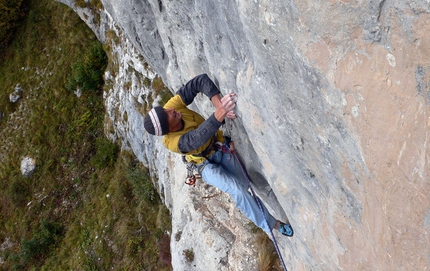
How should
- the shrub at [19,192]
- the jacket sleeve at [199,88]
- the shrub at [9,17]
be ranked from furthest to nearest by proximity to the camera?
the shrub at [9,17], the shrub at [19,192], the jacket sleeve at [199,88]

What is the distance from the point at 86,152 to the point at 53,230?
3716 millimetres

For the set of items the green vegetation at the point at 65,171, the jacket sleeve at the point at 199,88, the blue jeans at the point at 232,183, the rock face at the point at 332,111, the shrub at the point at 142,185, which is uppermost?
the rock face at the point at 332,111

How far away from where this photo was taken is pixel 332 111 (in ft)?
10.9

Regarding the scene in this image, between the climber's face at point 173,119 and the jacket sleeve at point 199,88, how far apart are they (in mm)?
474

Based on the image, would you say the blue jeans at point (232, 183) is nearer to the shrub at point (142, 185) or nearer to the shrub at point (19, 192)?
the shrub at point (142, 185)

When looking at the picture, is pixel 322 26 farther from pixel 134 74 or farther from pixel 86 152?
pixel 86 152

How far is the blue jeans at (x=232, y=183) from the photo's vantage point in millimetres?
6188

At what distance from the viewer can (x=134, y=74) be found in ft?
42.8

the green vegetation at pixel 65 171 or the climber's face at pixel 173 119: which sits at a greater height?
the climber's face at pixel 173 119

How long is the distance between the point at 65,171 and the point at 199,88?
43.2 feet

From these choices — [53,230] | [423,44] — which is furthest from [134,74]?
[423,44]

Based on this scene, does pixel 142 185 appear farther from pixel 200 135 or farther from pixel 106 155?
pixel 200 135

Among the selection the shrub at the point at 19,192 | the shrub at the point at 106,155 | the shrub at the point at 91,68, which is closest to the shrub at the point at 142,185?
the shrub at the point at 106,155

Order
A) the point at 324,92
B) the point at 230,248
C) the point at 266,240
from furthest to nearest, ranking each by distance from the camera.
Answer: the point at 230,248, the point at 266,240, the point at 324,92
